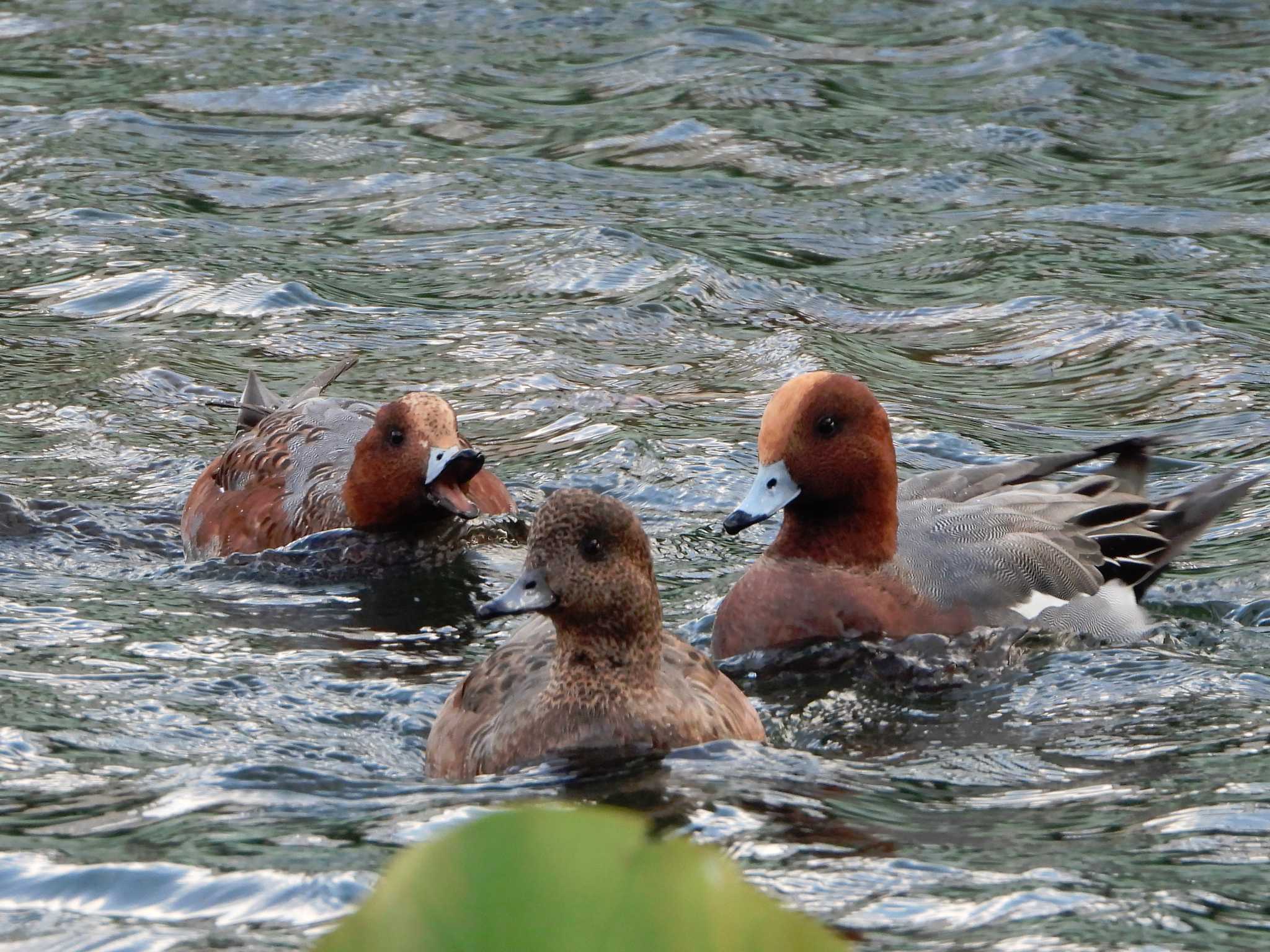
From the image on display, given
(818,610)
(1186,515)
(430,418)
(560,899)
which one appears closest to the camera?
(560,899)

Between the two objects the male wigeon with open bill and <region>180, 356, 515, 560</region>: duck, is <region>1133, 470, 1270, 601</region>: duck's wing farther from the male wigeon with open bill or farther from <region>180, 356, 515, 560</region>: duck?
<region>180, 356, 515, 560</region>: duck

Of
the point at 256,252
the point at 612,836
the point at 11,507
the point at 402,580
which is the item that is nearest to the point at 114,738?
the point at 402,580

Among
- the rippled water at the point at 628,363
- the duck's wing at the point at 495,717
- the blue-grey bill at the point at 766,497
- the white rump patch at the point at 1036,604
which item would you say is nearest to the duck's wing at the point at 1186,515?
the rippled water at the point at 628,363

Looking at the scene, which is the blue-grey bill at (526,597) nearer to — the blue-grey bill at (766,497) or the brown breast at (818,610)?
the blue-grey bill at (766,497)

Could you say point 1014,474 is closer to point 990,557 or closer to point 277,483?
point 990,557

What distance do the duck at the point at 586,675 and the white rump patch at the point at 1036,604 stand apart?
1.68 metres

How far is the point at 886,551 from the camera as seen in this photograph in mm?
6582

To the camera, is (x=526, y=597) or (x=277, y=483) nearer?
(x=526, y=597)

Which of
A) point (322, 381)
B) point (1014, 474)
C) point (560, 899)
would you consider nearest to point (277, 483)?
point (322, 381)

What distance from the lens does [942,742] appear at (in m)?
5.66

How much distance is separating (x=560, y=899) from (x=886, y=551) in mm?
4916

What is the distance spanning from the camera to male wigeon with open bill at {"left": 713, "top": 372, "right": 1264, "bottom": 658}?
6.41 meters

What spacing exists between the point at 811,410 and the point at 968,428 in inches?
99.0

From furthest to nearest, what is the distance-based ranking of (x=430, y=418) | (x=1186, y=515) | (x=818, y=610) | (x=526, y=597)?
1. (x=430, y=418)
2. (x=1186, y=515)
3. (x=818, y=610)
4. (x=526, y=597)
